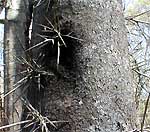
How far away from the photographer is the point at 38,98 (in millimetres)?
1042

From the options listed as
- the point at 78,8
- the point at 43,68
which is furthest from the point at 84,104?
the point at 78,8

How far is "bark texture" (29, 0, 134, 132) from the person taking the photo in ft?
3.24

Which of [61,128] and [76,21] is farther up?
[76,21]

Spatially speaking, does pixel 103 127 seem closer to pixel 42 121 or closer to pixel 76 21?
pixel 42 121

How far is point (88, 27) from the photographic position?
1059 mm

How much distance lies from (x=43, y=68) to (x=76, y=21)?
15 cm

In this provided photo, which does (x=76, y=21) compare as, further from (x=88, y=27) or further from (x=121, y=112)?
(x=121, y=112)

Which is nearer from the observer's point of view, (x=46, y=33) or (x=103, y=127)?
(x=103, y=127)

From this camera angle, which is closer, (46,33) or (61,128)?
(61,128)

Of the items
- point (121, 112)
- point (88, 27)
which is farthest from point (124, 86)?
point (88, 27)

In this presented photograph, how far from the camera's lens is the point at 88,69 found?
1.03 m

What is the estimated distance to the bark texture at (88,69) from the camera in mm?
988

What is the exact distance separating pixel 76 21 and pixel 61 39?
6 cm

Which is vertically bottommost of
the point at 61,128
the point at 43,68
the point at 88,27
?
the point at 61,128
